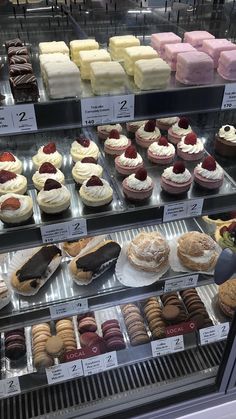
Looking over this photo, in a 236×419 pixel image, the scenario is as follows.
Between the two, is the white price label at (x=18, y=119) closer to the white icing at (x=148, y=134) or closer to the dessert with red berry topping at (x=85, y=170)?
the dessert with red berry topping at (x=85, y=170)

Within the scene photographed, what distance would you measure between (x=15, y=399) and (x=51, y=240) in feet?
2.55

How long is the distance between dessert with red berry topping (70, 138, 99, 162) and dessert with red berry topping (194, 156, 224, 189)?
460mm

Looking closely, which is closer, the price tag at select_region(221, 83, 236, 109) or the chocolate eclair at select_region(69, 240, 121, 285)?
the price tag at select_region(221, 83, 236, 109)

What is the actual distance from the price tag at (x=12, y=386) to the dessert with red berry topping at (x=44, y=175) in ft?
2.53

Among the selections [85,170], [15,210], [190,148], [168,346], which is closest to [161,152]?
[190,148]

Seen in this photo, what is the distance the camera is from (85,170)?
1638mm

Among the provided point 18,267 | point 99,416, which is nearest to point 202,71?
point 18,267

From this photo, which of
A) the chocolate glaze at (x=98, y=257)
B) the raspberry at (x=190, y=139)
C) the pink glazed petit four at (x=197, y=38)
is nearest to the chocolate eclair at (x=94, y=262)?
the chocolate glaze at (x=98, y=257)

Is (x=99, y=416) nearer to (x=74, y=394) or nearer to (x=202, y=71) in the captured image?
(x=74, y=394)

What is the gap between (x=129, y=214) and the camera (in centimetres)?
141

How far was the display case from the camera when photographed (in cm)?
147

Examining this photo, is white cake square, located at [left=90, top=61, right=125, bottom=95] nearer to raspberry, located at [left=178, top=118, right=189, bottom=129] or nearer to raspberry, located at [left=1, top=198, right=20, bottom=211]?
raspberry, located at [left=1, top=198, right=20, bottom=211]

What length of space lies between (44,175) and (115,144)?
0.40 m

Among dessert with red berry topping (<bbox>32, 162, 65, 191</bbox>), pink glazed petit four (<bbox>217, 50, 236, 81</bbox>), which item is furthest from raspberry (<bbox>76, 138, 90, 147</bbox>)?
pink glazed petit four (<bbox>217, 50, 236, 81</bbox>)
